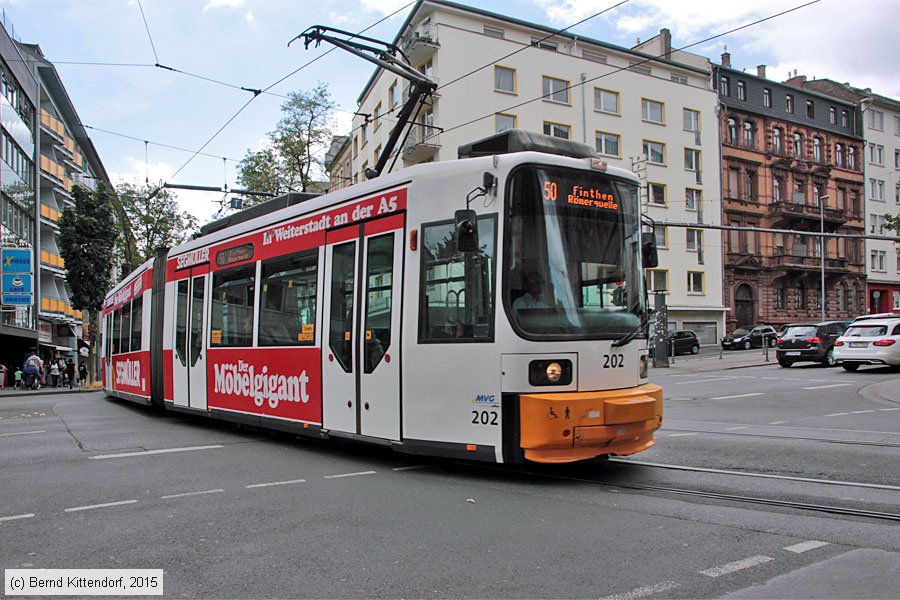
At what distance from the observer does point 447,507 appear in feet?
19.9

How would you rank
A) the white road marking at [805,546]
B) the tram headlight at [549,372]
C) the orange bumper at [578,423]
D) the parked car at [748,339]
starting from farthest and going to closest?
the parked car at [748,339] < the tram headlight at [549,372] < the orange bumper at [578,423] < the white road marking at [805,546]

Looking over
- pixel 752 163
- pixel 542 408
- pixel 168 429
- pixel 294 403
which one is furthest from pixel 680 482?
pixel 752 163

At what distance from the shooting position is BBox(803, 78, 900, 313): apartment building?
203 ft

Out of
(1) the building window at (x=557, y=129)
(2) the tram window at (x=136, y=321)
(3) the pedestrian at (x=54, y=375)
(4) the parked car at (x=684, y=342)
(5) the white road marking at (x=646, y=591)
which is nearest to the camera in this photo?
(5) the white road marking at (x=646, y=591)

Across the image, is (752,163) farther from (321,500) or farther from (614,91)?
(321,500)

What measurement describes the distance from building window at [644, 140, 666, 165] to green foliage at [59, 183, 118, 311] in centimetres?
3204

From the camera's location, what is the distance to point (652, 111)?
49031 mm

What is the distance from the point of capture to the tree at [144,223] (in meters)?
47.5

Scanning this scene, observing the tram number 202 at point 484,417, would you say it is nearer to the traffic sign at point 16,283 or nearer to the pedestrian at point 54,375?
the traffic sign at point 16,283

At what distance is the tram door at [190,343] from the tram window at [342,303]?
160 inches

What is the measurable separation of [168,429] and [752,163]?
50.5m

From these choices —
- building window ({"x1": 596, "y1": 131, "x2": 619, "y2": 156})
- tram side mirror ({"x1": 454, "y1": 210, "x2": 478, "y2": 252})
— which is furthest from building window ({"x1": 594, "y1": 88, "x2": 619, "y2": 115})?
tram side mirror ({"x1": 454, "y1": 210, "x2": 478, "y2": 252})

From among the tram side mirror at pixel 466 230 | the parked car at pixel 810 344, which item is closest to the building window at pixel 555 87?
the parked car at pixel 810 344

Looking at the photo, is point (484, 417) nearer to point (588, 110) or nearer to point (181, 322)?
point (181, 322)
